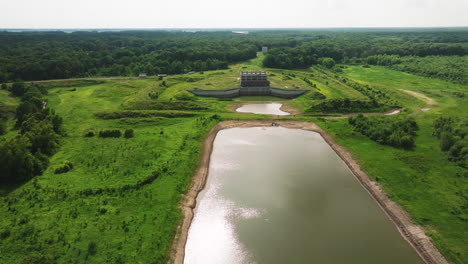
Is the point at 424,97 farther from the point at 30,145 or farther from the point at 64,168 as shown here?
the point at 30,145

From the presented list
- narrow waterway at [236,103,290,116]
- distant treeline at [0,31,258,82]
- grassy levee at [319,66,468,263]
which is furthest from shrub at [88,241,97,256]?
distant treeline at [0,31,258,82]

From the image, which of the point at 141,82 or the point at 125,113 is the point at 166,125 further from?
the point at 141,82

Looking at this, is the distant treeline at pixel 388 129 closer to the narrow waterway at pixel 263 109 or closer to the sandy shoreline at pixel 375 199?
the sandy shoreline at pixel 375 199

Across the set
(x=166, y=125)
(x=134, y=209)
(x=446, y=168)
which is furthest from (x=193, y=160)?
(x=446, y=168)

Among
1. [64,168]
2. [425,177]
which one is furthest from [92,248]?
[425,177]

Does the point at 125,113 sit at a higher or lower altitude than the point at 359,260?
higher

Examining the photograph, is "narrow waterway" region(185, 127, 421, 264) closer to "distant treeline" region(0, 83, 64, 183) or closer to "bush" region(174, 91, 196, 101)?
"distant treeline" region(0, 83, 64, 183)
